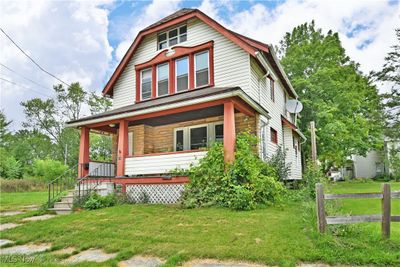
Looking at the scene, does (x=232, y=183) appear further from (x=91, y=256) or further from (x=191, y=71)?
(x=191, y=71)

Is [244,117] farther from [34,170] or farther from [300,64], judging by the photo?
[34,170]

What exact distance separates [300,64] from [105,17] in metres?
13.8

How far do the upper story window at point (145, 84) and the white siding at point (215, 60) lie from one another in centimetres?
48

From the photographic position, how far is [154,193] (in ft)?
33.9

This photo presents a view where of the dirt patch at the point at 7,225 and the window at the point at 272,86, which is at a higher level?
the window at the point at 272,86

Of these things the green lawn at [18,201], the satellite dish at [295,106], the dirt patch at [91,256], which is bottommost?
the green lawn at [18,201]

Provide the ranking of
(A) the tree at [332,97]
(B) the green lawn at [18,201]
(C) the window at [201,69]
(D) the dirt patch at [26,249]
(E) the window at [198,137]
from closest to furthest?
1. (D) the dirt patch at [26,249]
2. (C) the window at [201,69]
3. (E) the window at [198,137]
4. (B) the green lawn at [18,201]
5. (A) the tree at [332,97]

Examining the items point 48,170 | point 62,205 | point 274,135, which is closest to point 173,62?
point 274,135

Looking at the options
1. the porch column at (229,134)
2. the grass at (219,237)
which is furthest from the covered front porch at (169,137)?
the grass at (219,237)

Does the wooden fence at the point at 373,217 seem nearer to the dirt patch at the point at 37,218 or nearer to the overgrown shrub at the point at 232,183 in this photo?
the overgrown shrub at the point at 232,183

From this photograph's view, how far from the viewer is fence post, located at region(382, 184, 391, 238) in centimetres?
452

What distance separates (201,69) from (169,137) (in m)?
3.49

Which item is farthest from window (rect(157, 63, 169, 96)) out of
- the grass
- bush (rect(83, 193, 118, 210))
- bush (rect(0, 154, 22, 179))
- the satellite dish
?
bush (rect(0, 154, 22, 179))

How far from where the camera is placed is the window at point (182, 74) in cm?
1252
